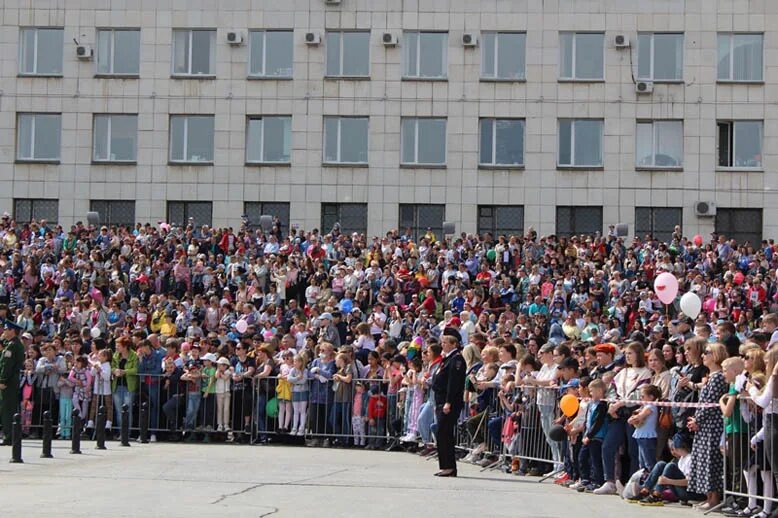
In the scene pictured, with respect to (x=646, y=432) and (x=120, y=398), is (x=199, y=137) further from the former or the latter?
(x=646, y=432)

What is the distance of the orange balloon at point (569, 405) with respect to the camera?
16.6m

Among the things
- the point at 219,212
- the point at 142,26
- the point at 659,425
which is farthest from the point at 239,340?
the point at 142,26

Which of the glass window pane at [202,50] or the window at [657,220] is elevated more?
the glass window pane at [202,50]

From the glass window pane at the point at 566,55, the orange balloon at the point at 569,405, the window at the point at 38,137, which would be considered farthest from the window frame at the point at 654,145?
the orange balloon at the point at 569,405

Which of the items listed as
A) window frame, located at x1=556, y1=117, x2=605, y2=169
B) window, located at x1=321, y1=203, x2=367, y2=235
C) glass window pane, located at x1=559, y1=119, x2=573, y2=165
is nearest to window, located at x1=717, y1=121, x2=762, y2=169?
window frame, located at x1=556, y1=117, x2=605, y2=169

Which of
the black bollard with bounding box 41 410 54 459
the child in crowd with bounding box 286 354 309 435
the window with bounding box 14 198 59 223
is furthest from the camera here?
the window with bounding box 14 198 59 223

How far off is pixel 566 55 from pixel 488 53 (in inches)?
102

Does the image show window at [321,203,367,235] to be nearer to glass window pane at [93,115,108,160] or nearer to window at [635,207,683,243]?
glass window pane at [93,115,108,160]

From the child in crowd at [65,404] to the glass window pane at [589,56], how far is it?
24.2 metres

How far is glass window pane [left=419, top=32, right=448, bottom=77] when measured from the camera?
4509 centimetres

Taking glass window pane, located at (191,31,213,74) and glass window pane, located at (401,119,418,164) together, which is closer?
glass window pane, located at (401,119,418,164)

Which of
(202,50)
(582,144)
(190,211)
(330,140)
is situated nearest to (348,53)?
(330,140)

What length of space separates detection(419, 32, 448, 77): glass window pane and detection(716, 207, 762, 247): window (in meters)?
10.3

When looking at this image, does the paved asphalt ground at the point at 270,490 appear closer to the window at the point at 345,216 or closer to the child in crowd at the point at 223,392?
the child in crowd at the point at 223,392
